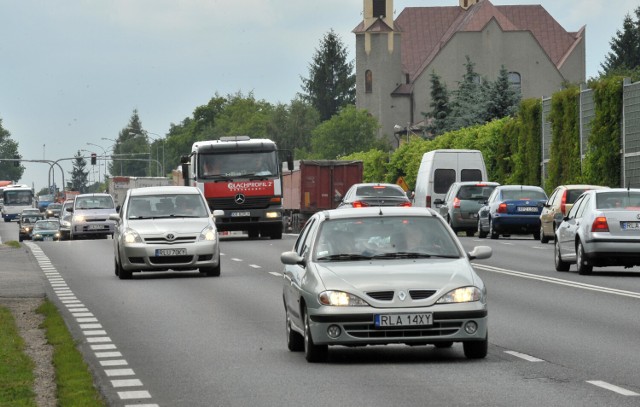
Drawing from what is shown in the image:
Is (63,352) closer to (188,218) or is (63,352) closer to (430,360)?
(430,360)

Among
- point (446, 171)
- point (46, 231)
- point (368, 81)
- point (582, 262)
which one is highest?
point (368, 81)

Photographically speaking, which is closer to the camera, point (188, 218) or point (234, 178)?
point (188, 218)

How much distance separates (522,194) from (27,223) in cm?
6339

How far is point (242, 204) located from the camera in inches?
1796

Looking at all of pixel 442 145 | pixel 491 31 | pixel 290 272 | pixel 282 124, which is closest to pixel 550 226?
pixel 290 272

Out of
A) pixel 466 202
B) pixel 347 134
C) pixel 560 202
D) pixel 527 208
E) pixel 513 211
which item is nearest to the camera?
pixel 560 202

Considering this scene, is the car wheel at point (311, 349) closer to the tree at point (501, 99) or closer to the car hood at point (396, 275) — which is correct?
the car hood at point (396, 275)

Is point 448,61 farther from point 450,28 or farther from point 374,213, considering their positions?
point 374,213

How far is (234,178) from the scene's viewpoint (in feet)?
149

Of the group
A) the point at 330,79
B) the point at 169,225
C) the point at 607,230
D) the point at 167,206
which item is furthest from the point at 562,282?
the point at 330,79

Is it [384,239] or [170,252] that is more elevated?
[384,239]

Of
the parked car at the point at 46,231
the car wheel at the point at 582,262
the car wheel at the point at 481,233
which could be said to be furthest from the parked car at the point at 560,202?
the parked car at the point at 46,231

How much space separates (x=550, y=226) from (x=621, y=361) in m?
28.4

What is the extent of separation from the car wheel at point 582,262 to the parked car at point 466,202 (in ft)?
66.7
